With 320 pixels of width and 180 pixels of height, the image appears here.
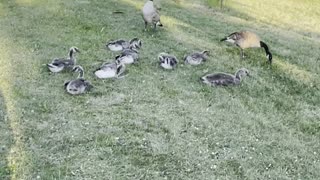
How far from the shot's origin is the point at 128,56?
17.0 ft

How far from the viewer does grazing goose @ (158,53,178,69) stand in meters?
5.12

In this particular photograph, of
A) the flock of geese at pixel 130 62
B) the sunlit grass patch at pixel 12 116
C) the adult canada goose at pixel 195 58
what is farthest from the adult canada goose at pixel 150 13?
the sunlit grass patch at pixel 12 116

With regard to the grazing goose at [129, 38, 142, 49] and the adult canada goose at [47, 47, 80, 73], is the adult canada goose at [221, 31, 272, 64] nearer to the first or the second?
the grazing goose at [129, 38, 142, 49]

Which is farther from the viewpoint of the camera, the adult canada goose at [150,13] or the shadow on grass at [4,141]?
the adult canada goose at [150,13]

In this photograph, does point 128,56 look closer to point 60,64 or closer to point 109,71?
point 109,71

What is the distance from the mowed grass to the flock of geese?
0.28 ft

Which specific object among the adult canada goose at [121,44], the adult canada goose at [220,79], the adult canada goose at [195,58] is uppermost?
the adult canada goose at [220,79]

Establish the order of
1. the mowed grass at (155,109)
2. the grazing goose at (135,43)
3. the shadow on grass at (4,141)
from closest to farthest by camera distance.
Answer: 1. the shadow on grass at (4,141)
2. the mowed grass at (155,109)
3. the grazing goose at (135,43)

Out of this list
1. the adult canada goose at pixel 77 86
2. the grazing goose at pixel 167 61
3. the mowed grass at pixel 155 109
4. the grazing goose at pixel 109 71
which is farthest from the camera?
the grazing goose at pixel 167 61

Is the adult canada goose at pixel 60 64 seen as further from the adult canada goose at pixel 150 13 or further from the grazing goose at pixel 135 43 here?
the adult canada goose at pixel 150 13

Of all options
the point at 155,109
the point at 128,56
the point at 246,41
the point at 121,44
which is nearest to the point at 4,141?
the point at 155,109

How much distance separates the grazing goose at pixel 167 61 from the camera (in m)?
5.12

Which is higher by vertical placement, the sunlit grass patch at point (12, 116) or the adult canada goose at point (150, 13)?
the adult canada goose at point (150, 13)

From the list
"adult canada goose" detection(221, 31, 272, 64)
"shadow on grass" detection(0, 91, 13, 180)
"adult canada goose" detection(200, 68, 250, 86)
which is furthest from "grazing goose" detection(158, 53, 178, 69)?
"shadow on grass" detection(0, 91, 13, 180)
